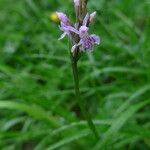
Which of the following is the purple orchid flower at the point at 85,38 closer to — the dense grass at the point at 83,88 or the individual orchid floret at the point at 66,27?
the individual orchid floret at the point at 66,27

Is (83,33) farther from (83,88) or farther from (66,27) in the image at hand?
(83,88)

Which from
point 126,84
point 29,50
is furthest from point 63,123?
point 29,50

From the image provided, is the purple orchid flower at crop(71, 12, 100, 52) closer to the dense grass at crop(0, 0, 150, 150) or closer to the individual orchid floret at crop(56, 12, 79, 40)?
the individual orchid floret at crop(56, 12, 79, 40)

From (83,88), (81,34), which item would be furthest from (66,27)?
(83,88)

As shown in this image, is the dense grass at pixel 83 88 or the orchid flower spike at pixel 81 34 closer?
the orchid flower spike at pixel 81 34

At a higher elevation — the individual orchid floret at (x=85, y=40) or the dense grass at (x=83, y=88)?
the individual orchid floret at (x=85, y=40)

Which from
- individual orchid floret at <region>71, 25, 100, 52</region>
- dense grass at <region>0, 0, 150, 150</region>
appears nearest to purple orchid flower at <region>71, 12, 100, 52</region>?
individual orchid floret at <region>71, 25, 100, 52</region>

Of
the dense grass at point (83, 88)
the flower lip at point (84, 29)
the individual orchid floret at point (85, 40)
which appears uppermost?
the flower lip at point (84, 29)

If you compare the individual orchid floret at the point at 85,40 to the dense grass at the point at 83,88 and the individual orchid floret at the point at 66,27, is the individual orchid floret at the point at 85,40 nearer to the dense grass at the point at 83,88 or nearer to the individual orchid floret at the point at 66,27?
the individual orchid floret at the point at 66,27

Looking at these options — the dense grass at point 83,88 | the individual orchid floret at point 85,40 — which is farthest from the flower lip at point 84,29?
the dense grass at point 83,88

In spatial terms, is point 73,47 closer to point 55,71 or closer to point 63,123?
point 63,123
